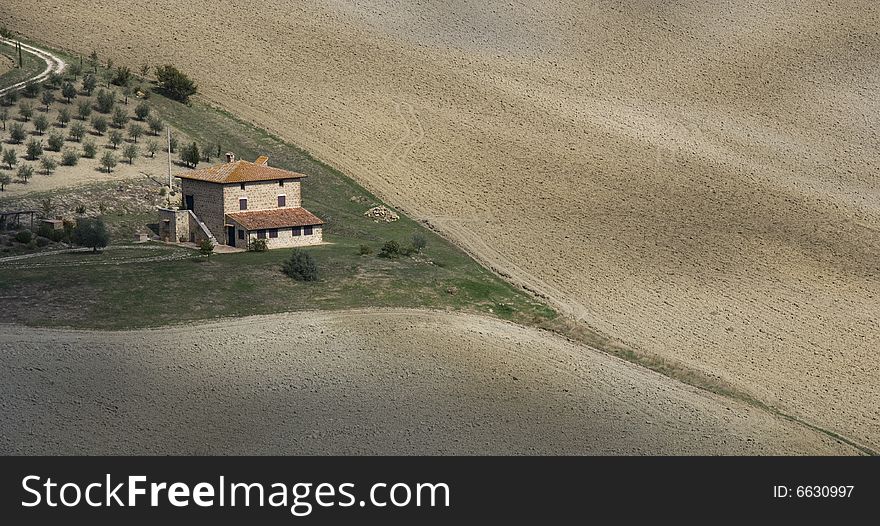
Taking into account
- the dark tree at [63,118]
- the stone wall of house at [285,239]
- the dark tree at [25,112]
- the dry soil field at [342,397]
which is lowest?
the dry soil field at [342,397]

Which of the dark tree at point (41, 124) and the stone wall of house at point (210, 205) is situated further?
the dark tree at point (41, 124)

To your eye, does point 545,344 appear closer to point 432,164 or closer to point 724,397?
point 724,397

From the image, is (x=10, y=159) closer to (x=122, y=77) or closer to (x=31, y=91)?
(x=31, y=91)

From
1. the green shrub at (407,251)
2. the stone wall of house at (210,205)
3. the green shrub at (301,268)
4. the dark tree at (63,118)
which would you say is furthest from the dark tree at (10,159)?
the green shrub at (407,251)

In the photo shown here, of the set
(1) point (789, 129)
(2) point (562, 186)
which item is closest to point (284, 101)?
(2) point (562, 186)

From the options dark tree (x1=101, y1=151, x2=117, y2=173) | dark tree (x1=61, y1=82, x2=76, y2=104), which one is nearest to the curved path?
dark tree (x1=61, y1=82, x2=76, y2=104)

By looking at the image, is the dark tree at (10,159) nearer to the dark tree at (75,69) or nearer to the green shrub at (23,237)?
the green shrub at (23,237)

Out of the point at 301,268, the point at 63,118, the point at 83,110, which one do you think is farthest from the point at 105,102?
the point at 301,268
